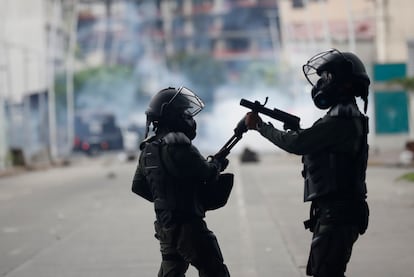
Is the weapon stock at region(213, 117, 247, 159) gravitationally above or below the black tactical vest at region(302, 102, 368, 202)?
above

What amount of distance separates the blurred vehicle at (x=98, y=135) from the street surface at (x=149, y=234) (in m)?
40.2

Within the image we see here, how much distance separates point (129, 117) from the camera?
105000mm

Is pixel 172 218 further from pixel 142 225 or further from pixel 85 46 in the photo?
pixel 85 46

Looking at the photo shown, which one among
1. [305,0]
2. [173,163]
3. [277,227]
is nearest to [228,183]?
[173,163]

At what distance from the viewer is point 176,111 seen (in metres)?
6.66

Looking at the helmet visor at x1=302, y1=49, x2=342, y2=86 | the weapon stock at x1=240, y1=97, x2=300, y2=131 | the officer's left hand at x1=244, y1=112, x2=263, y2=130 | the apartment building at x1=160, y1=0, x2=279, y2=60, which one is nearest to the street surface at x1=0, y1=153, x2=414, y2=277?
the helmet visor at x1=302, y1=49, x2=342, y2=86

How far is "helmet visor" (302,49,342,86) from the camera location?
650cm

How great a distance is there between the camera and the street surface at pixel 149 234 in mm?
11195

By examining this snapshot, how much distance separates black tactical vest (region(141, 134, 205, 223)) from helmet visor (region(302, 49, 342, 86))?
3.24 feet

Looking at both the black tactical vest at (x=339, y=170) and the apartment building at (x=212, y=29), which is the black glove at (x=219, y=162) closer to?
the black tactical vest at (x=339, y=170)

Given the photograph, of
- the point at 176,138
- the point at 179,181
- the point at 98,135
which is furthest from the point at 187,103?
the point at 98,135

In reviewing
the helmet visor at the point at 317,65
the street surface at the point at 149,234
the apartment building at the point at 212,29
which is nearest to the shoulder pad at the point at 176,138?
the helmet visor at the point at 317,65

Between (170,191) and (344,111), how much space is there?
119 cm

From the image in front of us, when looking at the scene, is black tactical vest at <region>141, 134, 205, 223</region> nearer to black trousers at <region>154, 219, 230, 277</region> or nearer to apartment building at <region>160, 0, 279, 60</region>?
black trousers at <region>154, 219, 230, 277</region>
